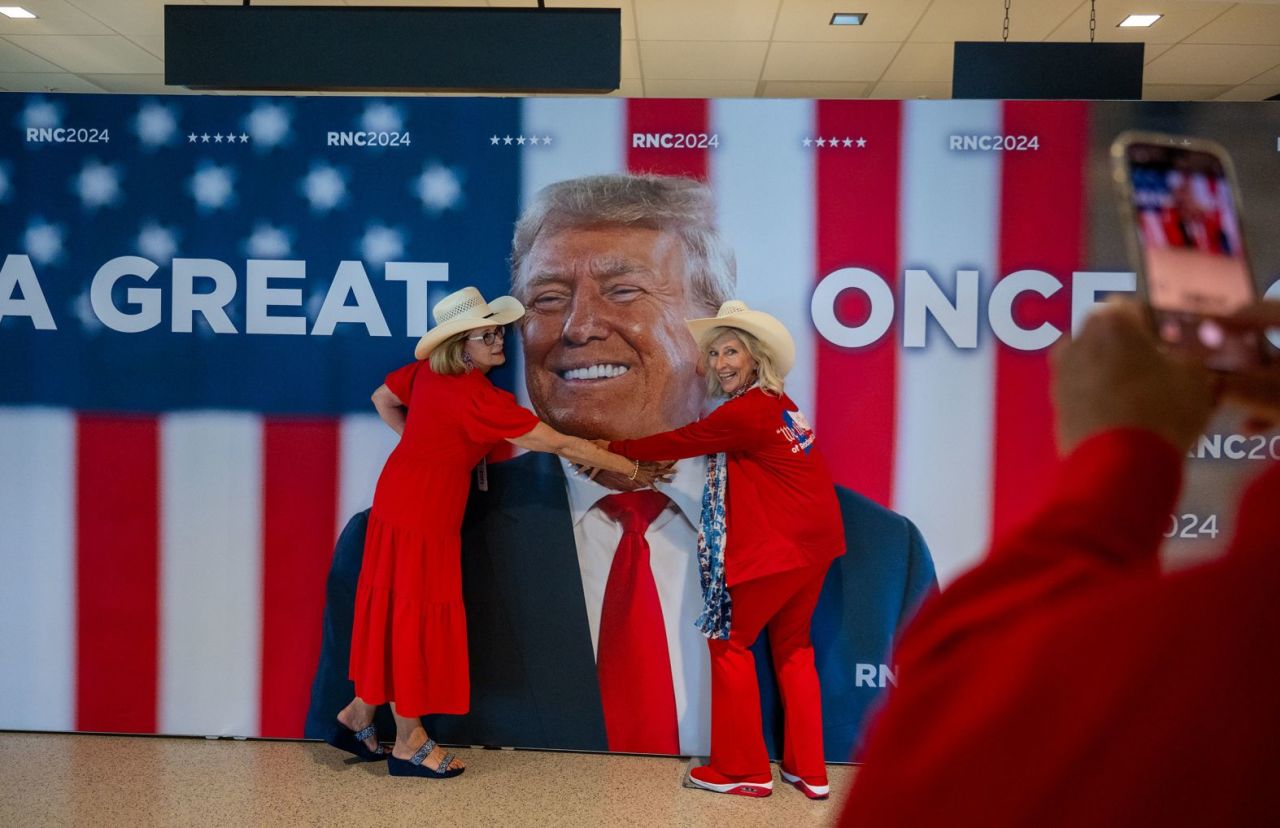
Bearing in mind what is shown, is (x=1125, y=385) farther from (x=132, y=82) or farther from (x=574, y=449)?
(x=132, y=82)

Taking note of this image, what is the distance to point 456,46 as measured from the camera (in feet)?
11.0

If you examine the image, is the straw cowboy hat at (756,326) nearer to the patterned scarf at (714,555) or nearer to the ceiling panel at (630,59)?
the patterned scarf at (714,555)

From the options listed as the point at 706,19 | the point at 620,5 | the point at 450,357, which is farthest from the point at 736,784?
the point at 706,19

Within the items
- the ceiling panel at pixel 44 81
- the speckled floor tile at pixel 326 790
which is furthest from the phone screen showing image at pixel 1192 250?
the ceiling panel at pixel 44 81

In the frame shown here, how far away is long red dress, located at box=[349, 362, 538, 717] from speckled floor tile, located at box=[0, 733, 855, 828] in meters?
0.31

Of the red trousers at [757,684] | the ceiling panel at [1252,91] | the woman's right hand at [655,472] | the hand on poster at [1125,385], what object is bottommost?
the red trousers at [757,684]

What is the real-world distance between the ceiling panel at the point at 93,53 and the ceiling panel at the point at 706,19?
10.5 feet

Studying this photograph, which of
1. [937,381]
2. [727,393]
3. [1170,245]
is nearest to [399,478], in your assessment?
[727,393]

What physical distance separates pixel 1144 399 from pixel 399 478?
313cm

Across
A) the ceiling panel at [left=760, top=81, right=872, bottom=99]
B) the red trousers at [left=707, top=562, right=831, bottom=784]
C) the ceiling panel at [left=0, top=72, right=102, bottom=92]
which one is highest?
the ceiling panel at [left=0, top=72, right=102, bottom=92]

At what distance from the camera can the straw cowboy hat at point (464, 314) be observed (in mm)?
3434

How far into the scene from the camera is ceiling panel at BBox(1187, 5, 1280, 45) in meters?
5.02

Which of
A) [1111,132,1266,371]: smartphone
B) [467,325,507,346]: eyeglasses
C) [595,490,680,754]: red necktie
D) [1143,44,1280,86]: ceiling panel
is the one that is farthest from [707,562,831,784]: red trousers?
[1143,44,1280,86]: ceiling panel

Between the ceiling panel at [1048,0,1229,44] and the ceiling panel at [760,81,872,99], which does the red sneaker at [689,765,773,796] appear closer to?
the ceiling panel at [1048,0,1229,44]
